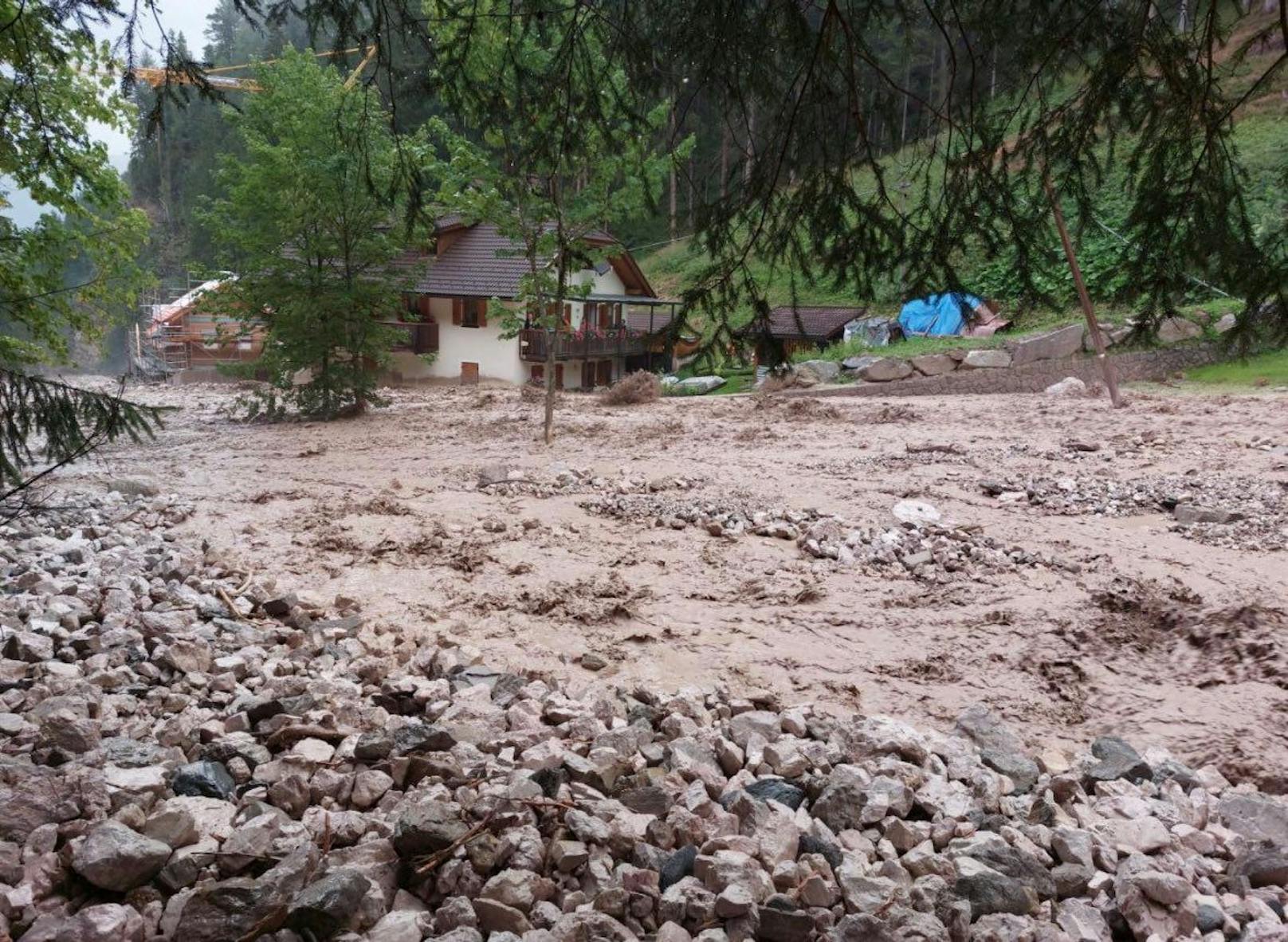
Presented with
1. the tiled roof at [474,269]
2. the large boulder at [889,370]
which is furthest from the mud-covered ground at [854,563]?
the tiled roof at [474,269]

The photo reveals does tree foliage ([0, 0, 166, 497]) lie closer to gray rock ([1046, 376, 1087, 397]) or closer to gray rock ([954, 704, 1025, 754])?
gray rock ([954, 704, 1025, 754])

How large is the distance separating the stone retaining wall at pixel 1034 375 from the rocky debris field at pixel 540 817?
57.7 ft

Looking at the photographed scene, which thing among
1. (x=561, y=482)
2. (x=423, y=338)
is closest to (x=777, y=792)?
(x=561, y=482)

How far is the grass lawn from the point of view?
17.5 m

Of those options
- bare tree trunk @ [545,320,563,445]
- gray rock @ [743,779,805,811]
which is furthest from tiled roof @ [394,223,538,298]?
gray rock @ [743,779,805,811]

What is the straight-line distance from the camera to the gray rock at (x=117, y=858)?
7.74 feet

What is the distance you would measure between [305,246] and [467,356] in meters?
11.6

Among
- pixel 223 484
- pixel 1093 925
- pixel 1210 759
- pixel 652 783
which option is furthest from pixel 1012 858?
pixel 223 484

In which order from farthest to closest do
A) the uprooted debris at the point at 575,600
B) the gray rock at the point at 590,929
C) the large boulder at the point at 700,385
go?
1. the large boulder at the point at 700,385
2. the uprooted debris at the point at 575,600
3. the gray rock at the point at 590,929

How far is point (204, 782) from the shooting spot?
298 cm

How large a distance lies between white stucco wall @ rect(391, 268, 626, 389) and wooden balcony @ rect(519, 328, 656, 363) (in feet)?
1.41

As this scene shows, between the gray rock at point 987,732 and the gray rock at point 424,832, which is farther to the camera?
the gray rock at point 987,732

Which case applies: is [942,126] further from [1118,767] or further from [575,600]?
[575,600]

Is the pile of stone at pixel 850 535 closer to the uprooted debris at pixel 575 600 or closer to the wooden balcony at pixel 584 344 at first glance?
the uprooted debris at pixel 575 600
